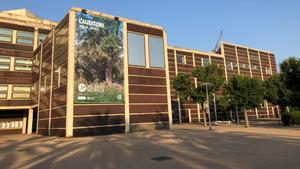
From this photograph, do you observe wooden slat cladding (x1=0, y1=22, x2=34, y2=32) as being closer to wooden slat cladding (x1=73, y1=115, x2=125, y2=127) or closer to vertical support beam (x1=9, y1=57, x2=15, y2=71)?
vertical support beam (x1=9, y1=57, x2=15, y2=71)

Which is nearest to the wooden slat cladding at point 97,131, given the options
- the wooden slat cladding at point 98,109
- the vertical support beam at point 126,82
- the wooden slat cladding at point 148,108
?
the vertical support beam at point 126,82

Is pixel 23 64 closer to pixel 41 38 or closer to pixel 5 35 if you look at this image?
pixel 5 35

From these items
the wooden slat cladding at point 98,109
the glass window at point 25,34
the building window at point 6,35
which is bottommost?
the wooden slat cladding at point 98,109

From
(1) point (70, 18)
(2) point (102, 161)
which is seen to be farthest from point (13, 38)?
(2) point (102, 161)

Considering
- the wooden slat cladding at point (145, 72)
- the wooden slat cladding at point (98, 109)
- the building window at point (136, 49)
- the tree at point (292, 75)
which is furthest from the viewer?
the building window at point (136, 49)

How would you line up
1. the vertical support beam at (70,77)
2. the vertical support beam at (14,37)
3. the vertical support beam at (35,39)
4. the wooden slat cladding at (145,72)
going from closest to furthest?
the vertical support beam at (70,77), the wooden slat cladding at (145,72), the vertical support beam at (14,37), the vertical support beam at (35,39)

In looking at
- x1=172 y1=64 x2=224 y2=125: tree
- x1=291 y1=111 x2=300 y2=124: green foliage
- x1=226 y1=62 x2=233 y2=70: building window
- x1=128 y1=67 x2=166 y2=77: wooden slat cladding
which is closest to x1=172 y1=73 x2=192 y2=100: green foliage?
x1=172 y1=64 x2=224 y2=125: tree

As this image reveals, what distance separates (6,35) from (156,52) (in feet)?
94.1

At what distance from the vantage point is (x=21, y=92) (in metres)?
43.6

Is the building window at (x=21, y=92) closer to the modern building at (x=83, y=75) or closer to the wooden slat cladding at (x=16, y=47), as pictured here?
the modern building at (x=83, y=75)

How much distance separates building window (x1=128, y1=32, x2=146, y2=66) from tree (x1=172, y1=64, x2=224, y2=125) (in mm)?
8683

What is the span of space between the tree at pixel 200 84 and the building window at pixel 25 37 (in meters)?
30.2

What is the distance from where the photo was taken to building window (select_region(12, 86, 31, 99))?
139 ft

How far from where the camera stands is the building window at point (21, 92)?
42.2 metres
